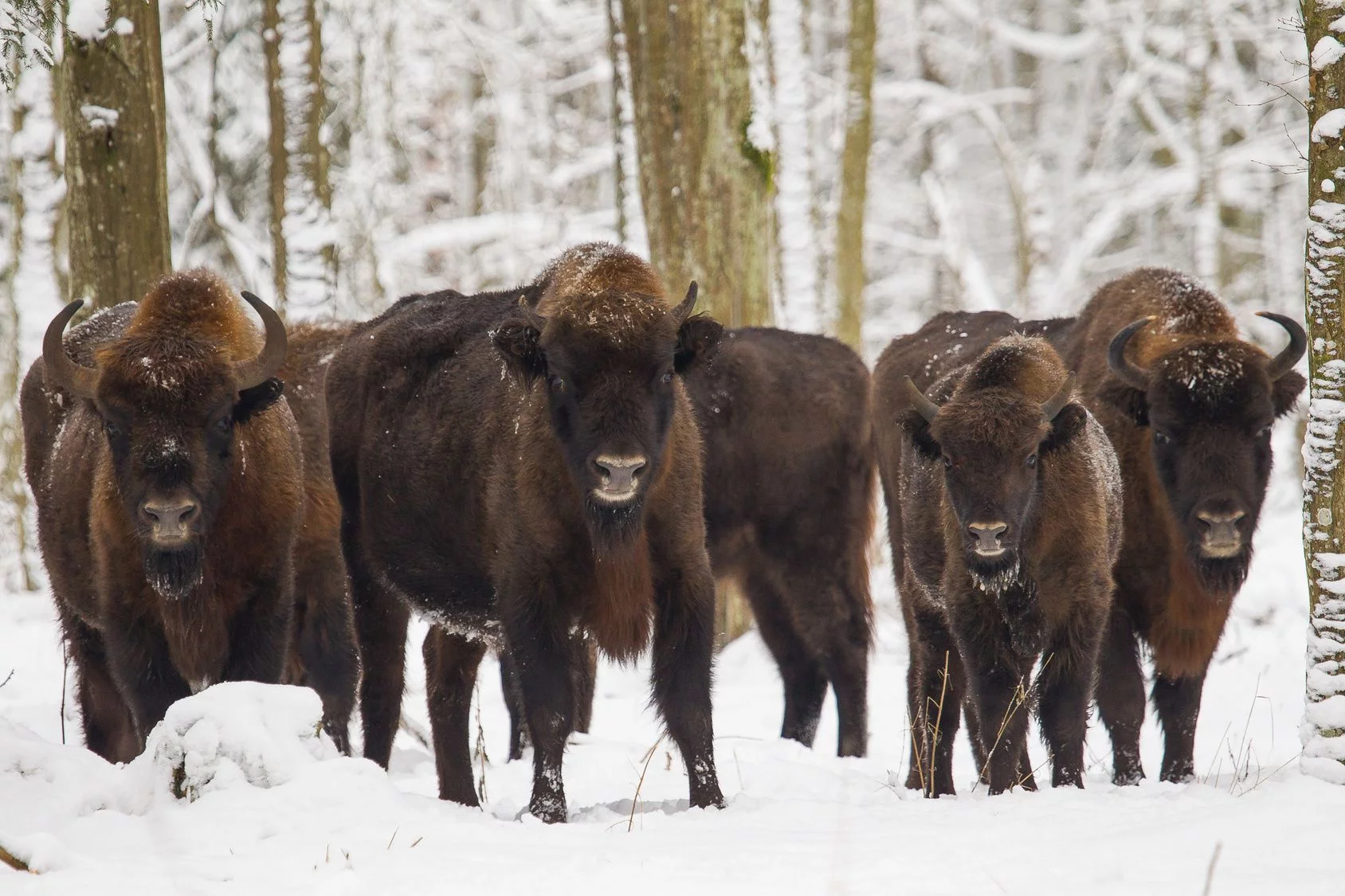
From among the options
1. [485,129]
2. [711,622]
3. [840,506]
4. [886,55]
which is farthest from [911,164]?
[711,622]

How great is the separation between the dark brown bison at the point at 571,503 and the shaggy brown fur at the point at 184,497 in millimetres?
811

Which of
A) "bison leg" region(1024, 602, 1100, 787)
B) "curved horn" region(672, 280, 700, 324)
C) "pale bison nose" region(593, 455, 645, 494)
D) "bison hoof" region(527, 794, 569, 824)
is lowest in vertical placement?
"bison hoof" region(527, 794, 569, 824)

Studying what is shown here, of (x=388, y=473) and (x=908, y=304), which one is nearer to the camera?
(x=388, y=473)

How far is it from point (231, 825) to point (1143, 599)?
453cm

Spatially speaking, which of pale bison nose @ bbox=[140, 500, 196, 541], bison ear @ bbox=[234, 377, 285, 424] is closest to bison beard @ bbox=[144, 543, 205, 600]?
pale bison nose @ bbox=[140, 500, 196, 541]

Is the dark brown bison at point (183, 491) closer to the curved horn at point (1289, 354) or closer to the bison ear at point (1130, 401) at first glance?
the bison ear at point (1130, 401)

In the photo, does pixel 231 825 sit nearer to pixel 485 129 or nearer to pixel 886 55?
pixel 485 129

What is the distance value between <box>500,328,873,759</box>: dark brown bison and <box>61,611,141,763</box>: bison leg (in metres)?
2.16

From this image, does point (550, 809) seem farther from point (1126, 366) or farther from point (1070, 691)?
point (1126, 366)

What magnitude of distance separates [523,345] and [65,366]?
197 cm

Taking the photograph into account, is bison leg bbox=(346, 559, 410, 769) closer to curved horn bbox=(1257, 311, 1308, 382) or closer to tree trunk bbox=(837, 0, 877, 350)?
curved horn bbox=(1257, 311, 1308, 382)

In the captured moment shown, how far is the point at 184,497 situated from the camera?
5566 millimetres

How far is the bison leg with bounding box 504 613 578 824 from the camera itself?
570 centimetres

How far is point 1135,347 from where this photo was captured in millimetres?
7172
